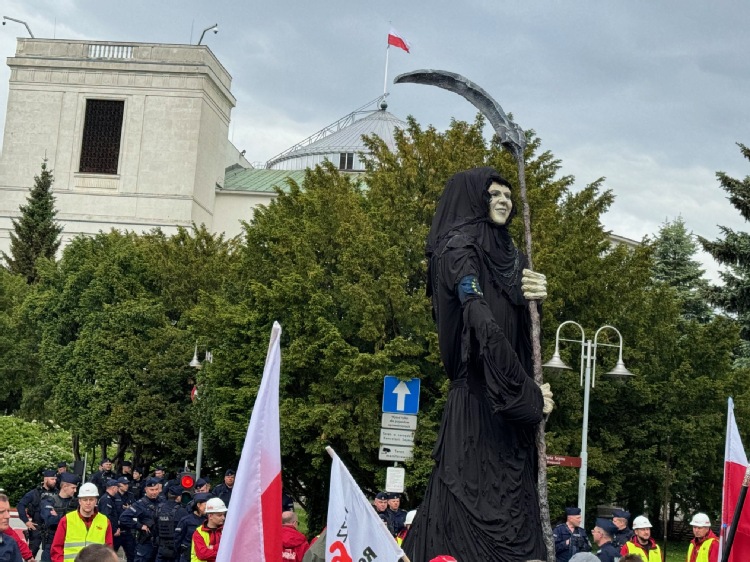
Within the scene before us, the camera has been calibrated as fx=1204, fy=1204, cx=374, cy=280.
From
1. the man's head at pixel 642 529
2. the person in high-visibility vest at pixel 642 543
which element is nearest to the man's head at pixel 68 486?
the person in high-visibility vest at pixel 642 543

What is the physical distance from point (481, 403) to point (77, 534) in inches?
308

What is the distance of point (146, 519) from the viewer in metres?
19.3

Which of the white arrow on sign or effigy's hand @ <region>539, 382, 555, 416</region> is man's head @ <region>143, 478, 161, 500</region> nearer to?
the white arrow on sign

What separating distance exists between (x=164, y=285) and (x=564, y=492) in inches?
818

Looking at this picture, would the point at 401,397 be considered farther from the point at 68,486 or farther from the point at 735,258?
the point at 735,258

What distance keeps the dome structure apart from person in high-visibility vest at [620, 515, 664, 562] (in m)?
76.2

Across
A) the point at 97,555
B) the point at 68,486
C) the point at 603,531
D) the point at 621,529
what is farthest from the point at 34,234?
the point at 97,555

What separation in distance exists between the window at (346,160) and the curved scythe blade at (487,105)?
3266 inches

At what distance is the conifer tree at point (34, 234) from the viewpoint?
75438 mm

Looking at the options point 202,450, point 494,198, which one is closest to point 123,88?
point 202,450

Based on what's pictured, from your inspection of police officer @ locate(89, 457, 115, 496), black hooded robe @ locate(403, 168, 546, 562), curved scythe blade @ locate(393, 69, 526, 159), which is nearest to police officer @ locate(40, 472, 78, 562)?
police officer @ locate(89, 457, 115, 496)

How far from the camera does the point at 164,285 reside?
44031 mm

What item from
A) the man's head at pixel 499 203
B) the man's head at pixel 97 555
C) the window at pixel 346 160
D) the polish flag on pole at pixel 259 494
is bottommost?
the man's head at pixel 97 555

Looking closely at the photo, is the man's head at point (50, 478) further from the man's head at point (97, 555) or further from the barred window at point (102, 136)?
the barred window at point (102, 136)
